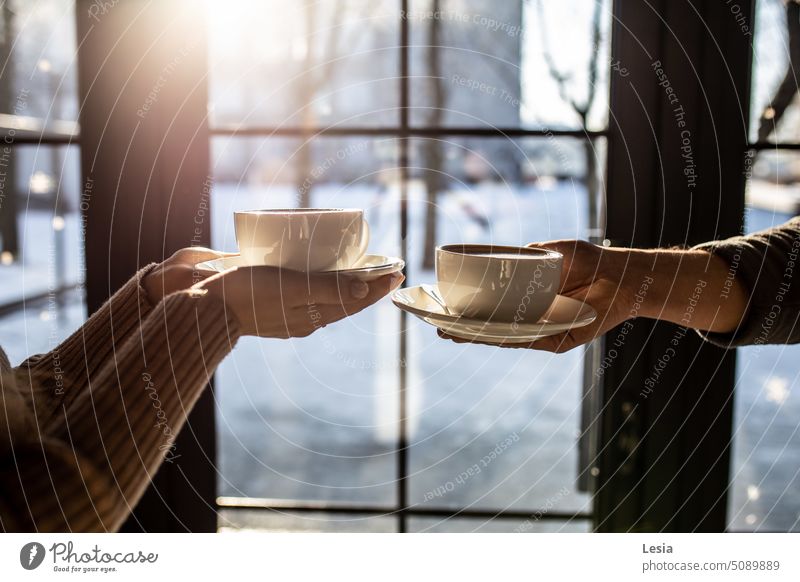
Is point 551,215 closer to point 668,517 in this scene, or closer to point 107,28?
point 668,517

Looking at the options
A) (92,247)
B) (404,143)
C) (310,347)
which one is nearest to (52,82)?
(92,247)

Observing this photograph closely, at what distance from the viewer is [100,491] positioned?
0.40m

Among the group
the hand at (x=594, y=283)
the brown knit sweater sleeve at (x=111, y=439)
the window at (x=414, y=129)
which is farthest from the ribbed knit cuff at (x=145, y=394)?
the window at (x=414, y=129)

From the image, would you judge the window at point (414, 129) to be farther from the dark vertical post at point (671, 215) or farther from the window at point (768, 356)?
the window at point (768, 356)

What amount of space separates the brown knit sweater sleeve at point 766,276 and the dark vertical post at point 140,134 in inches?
22.3

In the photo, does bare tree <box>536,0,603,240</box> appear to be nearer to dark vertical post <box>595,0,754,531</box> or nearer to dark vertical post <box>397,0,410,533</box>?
dark vertical post <box>595,0,754,531</box>

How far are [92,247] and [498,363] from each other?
1669 mm

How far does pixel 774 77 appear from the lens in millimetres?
792

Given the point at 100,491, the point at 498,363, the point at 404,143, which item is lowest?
the point at 498,363

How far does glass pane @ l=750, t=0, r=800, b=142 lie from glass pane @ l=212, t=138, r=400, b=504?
0.43 m

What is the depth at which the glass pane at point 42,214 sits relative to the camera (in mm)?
828

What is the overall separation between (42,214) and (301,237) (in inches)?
19.1

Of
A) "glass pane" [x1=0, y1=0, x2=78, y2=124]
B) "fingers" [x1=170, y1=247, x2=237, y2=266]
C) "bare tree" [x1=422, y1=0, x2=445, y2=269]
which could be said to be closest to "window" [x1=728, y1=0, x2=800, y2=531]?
"bare tree" [x1=422, y1=0, x2=445, y2=269]
